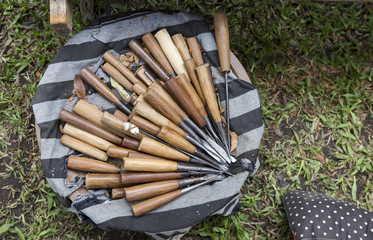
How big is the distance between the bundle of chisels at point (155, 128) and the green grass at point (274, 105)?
57cm

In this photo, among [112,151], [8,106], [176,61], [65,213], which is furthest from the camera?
[8,106]

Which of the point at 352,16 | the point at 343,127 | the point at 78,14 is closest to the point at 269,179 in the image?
the point at 343,127

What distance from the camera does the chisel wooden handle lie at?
85.6 inches

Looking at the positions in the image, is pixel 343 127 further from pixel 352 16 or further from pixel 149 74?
pixel 149 74

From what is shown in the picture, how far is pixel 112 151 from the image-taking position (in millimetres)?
2053

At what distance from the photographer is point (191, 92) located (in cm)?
210

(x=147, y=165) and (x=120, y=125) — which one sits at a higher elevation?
(x=120, y=125)

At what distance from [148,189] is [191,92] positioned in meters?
0.60

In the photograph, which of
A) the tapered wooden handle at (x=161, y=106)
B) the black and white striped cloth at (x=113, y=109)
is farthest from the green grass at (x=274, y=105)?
the tapered wooden handle at (x=161, y=106)

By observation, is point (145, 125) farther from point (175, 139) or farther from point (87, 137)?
point (87, 137)

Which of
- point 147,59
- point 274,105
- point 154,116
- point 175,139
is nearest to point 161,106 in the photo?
point 154,116

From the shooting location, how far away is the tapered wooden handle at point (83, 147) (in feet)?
6.77

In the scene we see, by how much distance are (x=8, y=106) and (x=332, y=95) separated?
7.71 ft

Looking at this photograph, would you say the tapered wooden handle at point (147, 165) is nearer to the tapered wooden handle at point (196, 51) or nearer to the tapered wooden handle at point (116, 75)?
the tapered wooden handle at point (116, 75)
